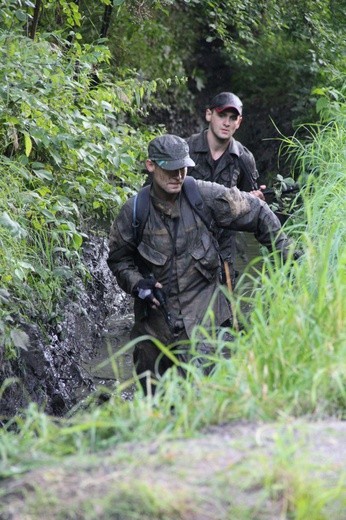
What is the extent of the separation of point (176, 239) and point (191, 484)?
10.1 feet

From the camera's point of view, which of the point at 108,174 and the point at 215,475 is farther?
the point at 108,174

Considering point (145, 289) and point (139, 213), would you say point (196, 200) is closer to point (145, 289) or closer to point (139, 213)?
point (139, 213)

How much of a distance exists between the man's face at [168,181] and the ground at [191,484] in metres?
2.87

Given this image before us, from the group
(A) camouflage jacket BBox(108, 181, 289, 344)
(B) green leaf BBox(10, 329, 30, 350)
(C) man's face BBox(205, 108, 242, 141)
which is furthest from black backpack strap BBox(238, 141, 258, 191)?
(B) green leaf BBox(10, 329, 30, 350)

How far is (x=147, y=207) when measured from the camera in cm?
659

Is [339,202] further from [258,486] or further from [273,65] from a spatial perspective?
[273,65]

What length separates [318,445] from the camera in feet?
12.7

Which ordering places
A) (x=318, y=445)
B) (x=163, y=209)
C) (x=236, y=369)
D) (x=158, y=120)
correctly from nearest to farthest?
(x=318, y=445) < (x=236, y=369) < (x=163, y=209) < (x=158, y=120)

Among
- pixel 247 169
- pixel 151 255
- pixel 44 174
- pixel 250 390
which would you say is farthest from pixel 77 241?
pixel 250 390

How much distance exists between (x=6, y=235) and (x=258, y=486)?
401cm

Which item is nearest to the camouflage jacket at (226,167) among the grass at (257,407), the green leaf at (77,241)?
the green leaf at (77,241)

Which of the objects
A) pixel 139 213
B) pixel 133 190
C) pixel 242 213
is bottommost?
pixel 133 190

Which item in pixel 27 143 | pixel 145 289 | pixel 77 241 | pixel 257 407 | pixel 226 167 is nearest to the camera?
pixel 257 407

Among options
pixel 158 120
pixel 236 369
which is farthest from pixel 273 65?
pixel 236 369
